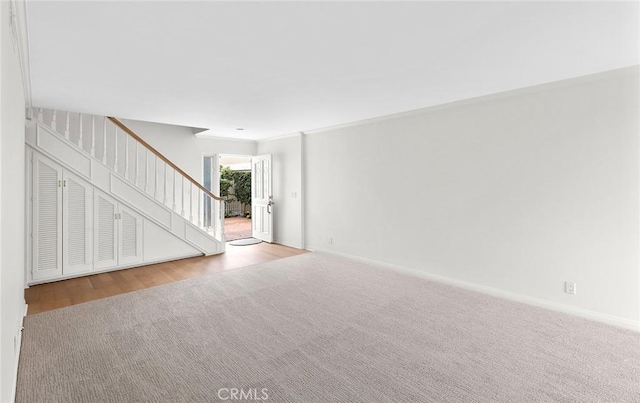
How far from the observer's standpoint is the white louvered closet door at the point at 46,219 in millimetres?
4172

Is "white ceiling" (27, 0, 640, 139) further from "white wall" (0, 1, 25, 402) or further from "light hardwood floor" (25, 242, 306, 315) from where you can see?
"light hardwood floor" (25, 242, 306, 315)

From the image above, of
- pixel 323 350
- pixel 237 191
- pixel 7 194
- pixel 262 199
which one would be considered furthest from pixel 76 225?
pixel 237 191

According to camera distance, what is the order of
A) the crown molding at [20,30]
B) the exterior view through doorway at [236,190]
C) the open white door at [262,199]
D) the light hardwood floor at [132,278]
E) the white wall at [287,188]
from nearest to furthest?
the crown molding at [20,30]
the light hardwood floor at [132,278]
the white wall at [287,188]
the open white door at [262,199]
the exterior view through doorway at [236,190]

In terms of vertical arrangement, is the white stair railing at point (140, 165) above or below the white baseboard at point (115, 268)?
above

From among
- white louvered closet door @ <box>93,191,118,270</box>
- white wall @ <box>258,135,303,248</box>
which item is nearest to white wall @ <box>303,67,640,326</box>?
white wall @ <box>258,135,303,248</box>

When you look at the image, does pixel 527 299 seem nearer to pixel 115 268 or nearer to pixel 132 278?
pixel 132 278

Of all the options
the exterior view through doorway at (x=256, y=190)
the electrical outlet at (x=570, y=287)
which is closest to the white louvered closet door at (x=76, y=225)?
the exterior view through doorway at (x=256, y=190)

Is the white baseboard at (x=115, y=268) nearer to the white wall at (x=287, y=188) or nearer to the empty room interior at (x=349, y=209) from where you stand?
the empty room interior at (x=349, y=209)

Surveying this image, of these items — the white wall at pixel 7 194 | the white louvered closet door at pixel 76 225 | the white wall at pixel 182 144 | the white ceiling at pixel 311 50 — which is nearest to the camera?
the white wall at pixel 7 194

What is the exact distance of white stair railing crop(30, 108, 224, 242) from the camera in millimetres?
4950

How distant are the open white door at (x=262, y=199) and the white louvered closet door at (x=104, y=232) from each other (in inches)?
120

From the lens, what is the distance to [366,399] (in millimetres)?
2002

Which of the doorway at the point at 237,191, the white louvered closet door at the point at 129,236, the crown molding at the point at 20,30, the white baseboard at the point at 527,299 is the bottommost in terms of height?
the white baseboard at the point at 527,299

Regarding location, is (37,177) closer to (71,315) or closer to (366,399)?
(71,315)
